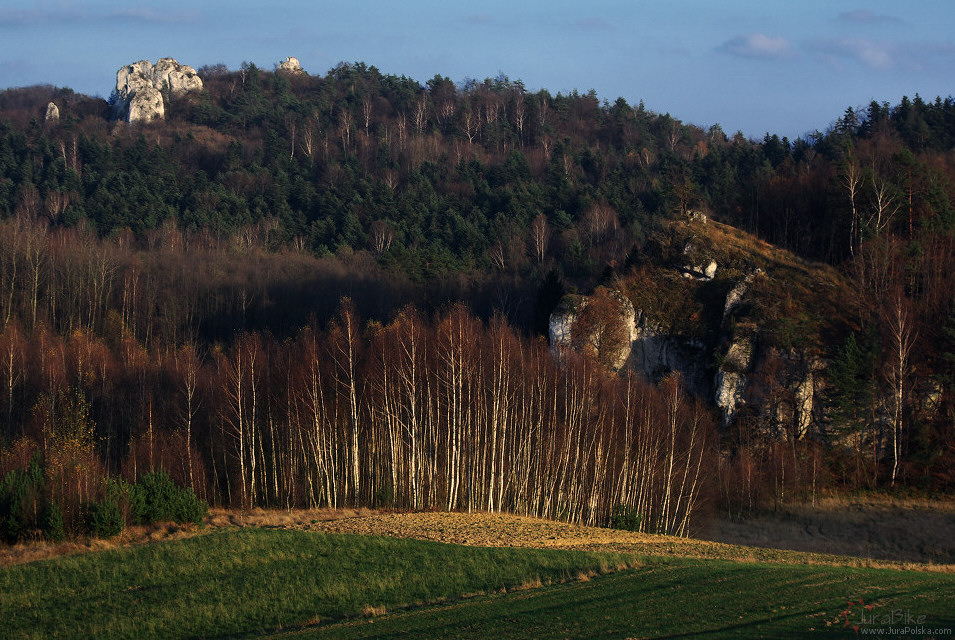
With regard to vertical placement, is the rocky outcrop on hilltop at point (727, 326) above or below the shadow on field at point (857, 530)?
above

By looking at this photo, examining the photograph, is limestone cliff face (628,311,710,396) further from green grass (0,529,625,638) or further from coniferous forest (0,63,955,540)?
green grass (0,529,625,638)

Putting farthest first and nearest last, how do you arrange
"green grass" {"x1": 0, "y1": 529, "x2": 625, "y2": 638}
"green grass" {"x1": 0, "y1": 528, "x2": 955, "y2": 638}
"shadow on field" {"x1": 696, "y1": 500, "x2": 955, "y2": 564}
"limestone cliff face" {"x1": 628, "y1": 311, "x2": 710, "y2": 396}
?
1. "limestone cliff face" {"x1": 628, "y1": 311, "x2": 710, "y2": 396}
2. "shadow on field" {"x1": 696, "y1": 500, "x2": 955, "y2": 564}
3. "green grass" {"x1": 0, "y1": 529, "x2": 625, "y2": 638}
4. "green grass" {"x1": 0, "y1": 528, "x2": 955, "y2": 638}

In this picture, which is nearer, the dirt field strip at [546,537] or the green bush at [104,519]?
the green bush at [104,519]

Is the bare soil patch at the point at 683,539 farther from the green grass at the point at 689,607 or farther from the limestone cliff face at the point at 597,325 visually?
the limestone cliff face at the point at 597,325

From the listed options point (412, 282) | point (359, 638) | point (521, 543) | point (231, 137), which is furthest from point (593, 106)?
point (359, 638)

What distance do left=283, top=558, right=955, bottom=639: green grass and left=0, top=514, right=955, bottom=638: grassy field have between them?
0.06 metres

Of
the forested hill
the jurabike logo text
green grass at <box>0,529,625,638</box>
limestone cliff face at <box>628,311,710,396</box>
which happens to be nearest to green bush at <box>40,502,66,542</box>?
green grass at <box>0,529,625,638</box>

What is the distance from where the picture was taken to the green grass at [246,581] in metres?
27.0

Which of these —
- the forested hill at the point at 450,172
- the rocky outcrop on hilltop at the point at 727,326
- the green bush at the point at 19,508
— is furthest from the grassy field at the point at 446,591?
the forested hill at the point at 450,172

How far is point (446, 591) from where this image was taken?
30.1m

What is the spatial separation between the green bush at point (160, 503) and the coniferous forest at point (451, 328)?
6.73 feet

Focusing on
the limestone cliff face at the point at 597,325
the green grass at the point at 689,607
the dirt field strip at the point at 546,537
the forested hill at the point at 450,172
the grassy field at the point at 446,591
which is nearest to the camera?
the green grass at the point at 689,607

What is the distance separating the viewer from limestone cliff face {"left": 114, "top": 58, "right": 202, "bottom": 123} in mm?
175375

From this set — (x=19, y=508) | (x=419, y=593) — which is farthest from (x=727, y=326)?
(x=19, y=508)
